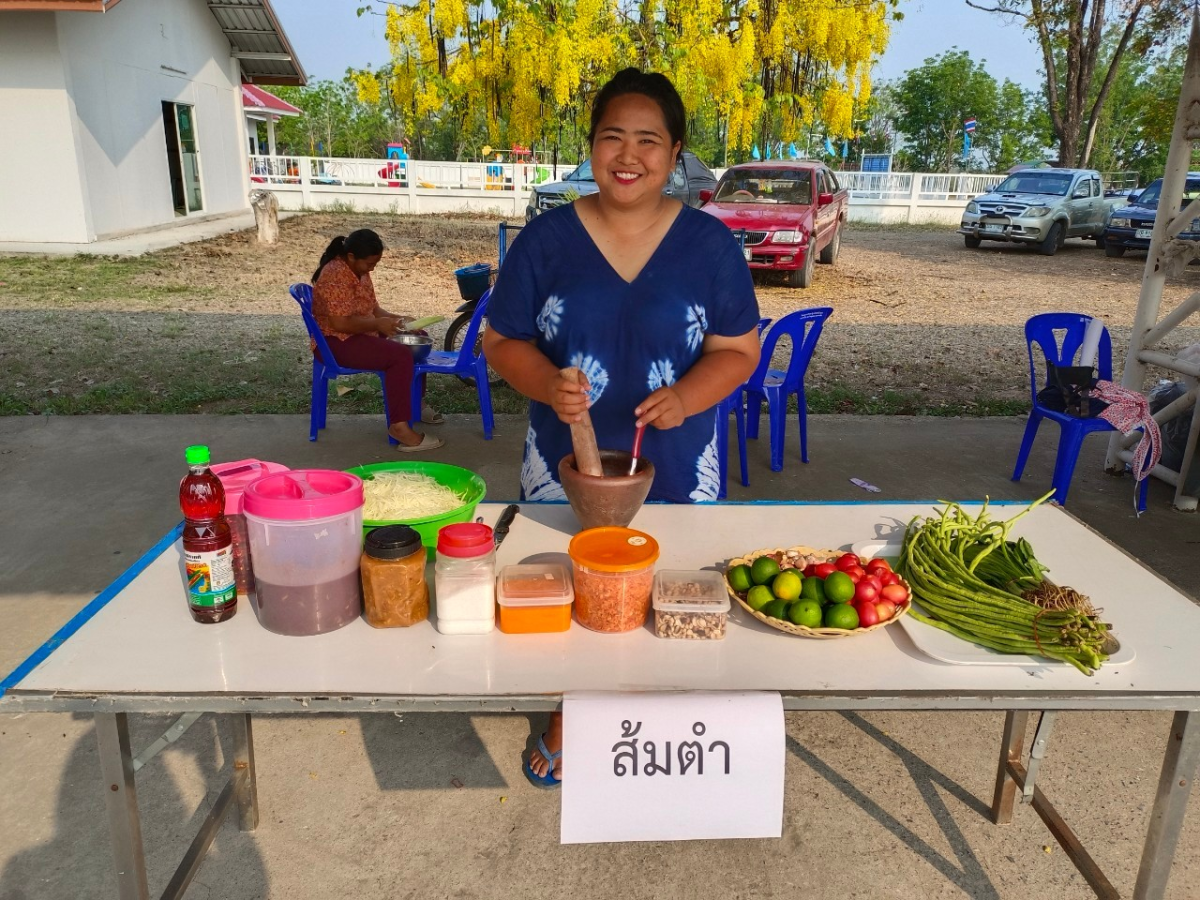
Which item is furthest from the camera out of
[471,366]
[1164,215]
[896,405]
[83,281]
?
[83,281]

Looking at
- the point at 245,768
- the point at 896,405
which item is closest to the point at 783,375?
the point at 896,405

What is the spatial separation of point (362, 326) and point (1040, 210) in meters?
14.7

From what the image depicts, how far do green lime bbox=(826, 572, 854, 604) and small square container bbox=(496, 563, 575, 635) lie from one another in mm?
466

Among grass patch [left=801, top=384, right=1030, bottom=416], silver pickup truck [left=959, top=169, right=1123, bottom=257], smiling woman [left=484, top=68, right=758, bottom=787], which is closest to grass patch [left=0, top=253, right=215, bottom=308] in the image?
grass patch [left=801, top=384, right=1030, bottom=416]

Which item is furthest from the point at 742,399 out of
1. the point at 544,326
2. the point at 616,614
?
the point at 616,614

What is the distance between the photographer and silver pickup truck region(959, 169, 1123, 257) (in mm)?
15500

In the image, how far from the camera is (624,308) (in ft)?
6.62

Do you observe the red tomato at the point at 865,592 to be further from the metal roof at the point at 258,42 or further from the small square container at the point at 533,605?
the metal roof at the point at 258,42

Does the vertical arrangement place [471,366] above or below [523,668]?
below

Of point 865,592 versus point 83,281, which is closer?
point 865,592

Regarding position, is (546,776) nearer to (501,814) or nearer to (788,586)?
(501,814)

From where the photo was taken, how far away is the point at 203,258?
40.6ft

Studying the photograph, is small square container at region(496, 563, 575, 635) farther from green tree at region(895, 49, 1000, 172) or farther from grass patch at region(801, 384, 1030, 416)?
green tree at region(895, 49, 1000, 172)

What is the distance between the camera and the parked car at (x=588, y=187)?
10.4m
